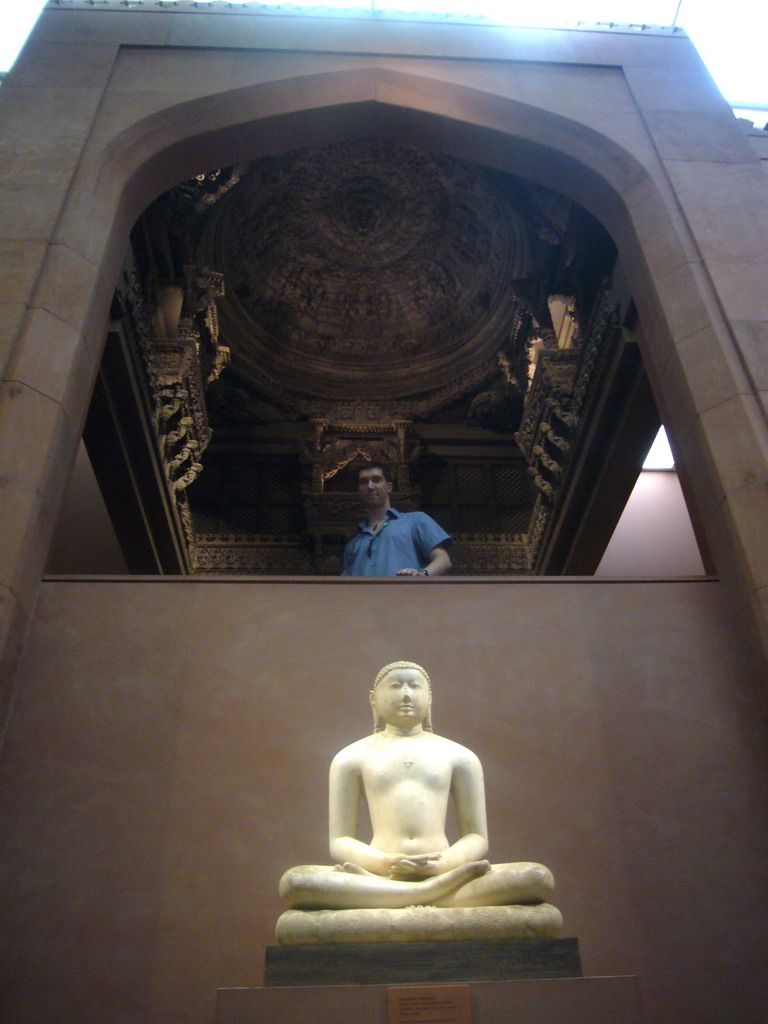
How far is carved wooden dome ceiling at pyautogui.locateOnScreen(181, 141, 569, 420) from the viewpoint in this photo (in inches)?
414

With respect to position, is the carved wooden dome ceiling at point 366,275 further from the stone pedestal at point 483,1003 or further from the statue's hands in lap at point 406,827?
the stone pedestal at point 483,1003

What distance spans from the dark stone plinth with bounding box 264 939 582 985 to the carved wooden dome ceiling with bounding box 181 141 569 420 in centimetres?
841

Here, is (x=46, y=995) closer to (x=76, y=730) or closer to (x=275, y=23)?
(x=76, y=730)

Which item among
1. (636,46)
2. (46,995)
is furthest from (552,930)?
(636,46)

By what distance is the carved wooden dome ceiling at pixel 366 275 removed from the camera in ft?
34.5

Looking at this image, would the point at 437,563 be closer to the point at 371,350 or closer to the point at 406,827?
the point at 406,827

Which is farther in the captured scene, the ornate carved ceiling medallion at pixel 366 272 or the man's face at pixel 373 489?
the ornate carved ceiling medallion at pixel 366 272

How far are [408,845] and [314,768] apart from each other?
0.78m

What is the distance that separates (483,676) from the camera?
14.3 ft

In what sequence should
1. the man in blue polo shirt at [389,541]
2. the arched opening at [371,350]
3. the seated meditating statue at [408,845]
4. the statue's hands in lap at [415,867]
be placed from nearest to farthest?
the seated meditating statue at [408,845] → the statue's hands in lap at [415,867] → the man in blue polo shirt at [389,541] → the arched opening at [371,350]

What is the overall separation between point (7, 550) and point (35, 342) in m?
1.37

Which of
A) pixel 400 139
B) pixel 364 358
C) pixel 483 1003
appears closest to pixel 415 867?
pixel 483 1003

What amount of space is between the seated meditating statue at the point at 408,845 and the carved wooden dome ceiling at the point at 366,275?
744cm

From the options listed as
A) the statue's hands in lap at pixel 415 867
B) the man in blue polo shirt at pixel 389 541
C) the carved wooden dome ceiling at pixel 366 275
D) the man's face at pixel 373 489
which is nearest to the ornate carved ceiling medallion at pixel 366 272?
the carved wooden dome ceiling at pixel 366 275
